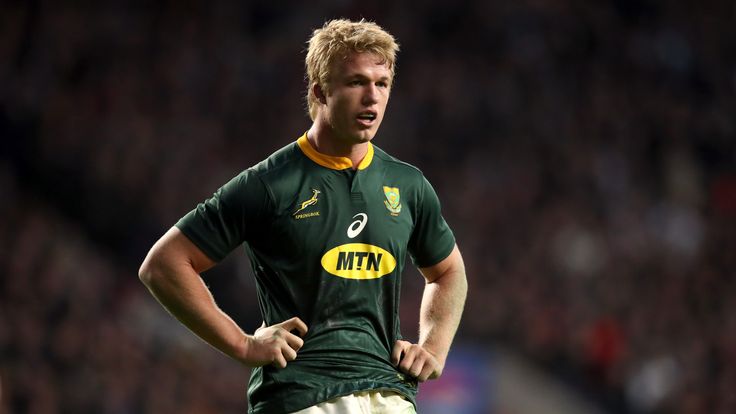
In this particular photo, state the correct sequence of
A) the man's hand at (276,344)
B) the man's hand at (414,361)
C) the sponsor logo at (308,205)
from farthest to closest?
the man's hand at (414,361) < the sponsor logo at (308,205) < the man's hand at (276,344)

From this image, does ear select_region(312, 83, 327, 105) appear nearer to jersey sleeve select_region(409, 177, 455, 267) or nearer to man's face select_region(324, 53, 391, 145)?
man's face select_region(324, 53, 391, 145)

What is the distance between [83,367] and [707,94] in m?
9.59

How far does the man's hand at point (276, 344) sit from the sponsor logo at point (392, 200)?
473 millimetres

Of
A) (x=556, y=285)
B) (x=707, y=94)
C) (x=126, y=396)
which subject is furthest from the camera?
(x=707, y=94)

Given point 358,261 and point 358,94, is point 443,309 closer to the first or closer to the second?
point 358,261

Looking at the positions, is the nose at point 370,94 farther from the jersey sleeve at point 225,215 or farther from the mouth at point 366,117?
the jersey sleeve at point 225,215

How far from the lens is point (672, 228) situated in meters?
13.4

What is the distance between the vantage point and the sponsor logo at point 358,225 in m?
3.56

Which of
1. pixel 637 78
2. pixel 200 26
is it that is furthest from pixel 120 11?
pixel 637 78

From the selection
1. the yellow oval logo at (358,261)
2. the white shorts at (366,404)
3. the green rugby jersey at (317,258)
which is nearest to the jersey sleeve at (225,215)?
the green rugby jersey at (317,258)

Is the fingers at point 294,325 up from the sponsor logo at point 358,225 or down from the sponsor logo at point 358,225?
down

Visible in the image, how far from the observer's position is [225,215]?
3475 mm

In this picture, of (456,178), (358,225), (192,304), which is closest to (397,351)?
(358,225)

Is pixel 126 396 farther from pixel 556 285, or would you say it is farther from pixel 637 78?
pixel 637 78
